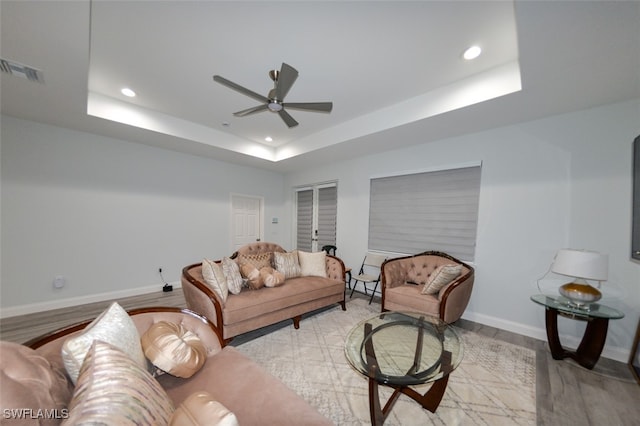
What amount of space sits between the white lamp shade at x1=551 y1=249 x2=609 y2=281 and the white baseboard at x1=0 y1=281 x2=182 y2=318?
5.74 metres

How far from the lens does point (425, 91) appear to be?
283 centimetres

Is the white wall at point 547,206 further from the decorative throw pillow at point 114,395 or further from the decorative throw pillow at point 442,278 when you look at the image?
the decorative throw pillow at point 114,395

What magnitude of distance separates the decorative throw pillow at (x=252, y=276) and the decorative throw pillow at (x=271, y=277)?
0.17 feet

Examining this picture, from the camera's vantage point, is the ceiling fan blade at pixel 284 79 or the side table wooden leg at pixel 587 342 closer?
the ceiling fan blade at pixel 284 79

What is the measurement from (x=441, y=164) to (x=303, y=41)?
8.59 ft

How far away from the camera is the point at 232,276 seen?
2693mm

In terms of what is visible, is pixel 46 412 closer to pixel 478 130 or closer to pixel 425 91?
pixel 425 91

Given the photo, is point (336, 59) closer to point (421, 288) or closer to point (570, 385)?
point (421, 288)

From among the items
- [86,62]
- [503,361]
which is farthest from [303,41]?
[503,361]

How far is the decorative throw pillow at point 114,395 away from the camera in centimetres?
68

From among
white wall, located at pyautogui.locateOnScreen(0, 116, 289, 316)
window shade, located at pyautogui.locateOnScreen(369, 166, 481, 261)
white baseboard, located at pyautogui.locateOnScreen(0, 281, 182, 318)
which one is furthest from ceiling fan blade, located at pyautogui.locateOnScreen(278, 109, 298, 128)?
white baseboard, located at pyautogui.locateOnScreen(0, 281, 182, 318)

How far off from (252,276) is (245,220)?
2.94m

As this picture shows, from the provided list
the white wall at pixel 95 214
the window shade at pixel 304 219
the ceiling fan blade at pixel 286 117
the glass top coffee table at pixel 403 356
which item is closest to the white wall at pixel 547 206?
the glass top coffee table at pixel 403 356

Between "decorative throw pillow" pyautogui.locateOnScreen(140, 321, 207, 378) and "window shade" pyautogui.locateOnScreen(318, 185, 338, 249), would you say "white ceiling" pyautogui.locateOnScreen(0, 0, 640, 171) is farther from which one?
"decorative throw pillow" pyautogui.locateOnScreen(140, 321, 207, 378)
